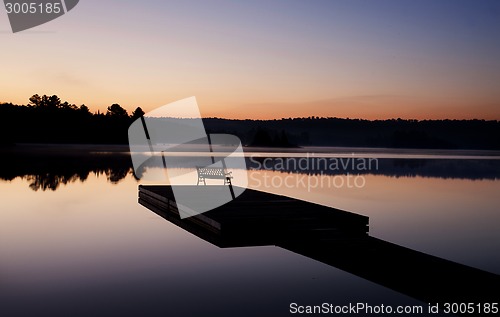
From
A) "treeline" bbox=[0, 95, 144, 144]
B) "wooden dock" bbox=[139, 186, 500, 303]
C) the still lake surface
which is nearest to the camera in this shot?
"wooden dock" bbox=[139, 186, 500, 303]

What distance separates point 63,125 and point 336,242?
5060 inches

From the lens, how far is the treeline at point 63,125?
122m

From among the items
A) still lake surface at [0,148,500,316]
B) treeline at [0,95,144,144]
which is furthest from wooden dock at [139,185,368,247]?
treeline at [0,95,144,144]

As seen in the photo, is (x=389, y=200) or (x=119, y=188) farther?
(x=119, y=188)

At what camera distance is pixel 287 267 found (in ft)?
32.2

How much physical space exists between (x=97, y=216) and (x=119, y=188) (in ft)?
30.6

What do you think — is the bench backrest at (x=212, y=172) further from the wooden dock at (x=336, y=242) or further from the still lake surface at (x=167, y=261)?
the still lake surface at (x=167, y=261)

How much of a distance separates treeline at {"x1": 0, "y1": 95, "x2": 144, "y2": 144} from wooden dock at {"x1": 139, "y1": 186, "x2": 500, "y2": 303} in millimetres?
114267

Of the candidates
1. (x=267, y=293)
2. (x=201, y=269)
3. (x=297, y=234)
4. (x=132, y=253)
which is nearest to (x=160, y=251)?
(x=132, y=253)

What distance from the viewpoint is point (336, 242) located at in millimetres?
10820

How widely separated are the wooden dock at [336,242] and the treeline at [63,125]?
114267 millimetres

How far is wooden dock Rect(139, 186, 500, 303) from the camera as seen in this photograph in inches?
300

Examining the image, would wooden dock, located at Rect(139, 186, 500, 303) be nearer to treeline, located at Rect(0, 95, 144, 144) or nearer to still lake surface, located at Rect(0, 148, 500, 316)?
still lake surface, located at Rect(0, 148, 500, 316)

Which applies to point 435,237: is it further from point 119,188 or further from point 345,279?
point 119,188
